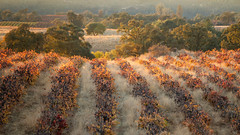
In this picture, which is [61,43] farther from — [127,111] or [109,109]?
[109,109]

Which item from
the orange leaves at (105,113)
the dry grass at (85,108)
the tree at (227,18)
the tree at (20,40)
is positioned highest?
the tree at (227,18)

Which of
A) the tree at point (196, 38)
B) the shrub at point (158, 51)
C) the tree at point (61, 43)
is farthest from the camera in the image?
the tree at point (196, 38)

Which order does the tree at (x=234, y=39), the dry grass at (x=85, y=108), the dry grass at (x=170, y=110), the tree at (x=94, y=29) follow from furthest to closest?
the tree at (x=94, y=29) < the tree at (x=234, y=39) < the dry grass at (x=170, y=110) < the dry grass at (x=85, y=108)

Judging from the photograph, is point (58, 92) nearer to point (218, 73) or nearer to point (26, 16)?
point (218, 73)

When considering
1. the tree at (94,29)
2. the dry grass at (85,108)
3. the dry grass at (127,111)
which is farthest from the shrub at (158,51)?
the tree at (94,29)

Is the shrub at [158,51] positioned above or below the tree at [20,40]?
below

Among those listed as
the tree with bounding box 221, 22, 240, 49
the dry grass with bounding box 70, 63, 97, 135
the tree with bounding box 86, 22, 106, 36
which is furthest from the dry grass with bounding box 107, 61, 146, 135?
the tree with bounding box 86, 22, 106, 36

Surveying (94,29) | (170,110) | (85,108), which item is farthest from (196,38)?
(94,29)

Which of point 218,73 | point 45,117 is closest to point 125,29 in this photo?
point 218,73

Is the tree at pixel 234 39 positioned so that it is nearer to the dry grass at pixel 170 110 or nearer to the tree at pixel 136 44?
the tree at pixel 136 44

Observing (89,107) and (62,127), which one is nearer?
(62,127)

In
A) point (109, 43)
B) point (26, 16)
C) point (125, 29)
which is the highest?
point (26, 16)
